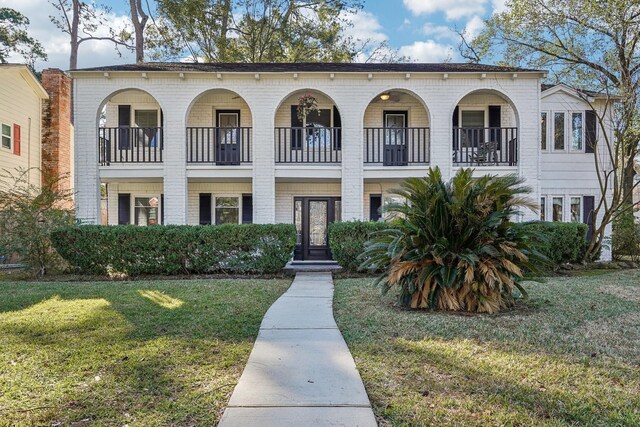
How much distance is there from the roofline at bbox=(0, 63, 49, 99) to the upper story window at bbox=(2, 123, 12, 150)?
6.76ft

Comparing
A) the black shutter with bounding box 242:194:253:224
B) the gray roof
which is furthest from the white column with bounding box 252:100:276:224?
the black shutter with bounding box 242:194:253:224

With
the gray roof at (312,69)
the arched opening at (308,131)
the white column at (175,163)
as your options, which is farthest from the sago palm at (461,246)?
the white column at (175,163)

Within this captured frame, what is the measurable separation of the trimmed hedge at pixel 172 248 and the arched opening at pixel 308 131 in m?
3.66

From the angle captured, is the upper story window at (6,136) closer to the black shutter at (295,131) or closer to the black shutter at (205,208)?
the black shutter at (205,208)

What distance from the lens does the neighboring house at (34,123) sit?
49.6 feet

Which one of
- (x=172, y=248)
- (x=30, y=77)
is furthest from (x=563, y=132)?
(x=30, y=77)

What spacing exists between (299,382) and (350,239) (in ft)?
23.5

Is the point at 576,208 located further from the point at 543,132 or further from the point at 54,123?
the point at 54,123

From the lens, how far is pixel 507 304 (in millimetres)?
6344

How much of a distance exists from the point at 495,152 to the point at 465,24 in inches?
418

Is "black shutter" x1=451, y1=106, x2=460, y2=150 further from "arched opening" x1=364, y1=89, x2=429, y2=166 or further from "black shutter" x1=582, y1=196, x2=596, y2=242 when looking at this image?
"black shutter" x1=582, y1=196, x2=596, y2=242

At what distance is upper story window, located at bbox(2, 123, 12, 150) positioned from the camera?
1495 cm

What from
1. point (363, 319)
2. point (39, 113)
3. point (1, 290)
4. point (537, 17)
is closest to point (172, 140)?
point (1, 290)

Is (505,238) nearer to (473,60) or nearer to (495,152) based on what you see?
(495,152)
